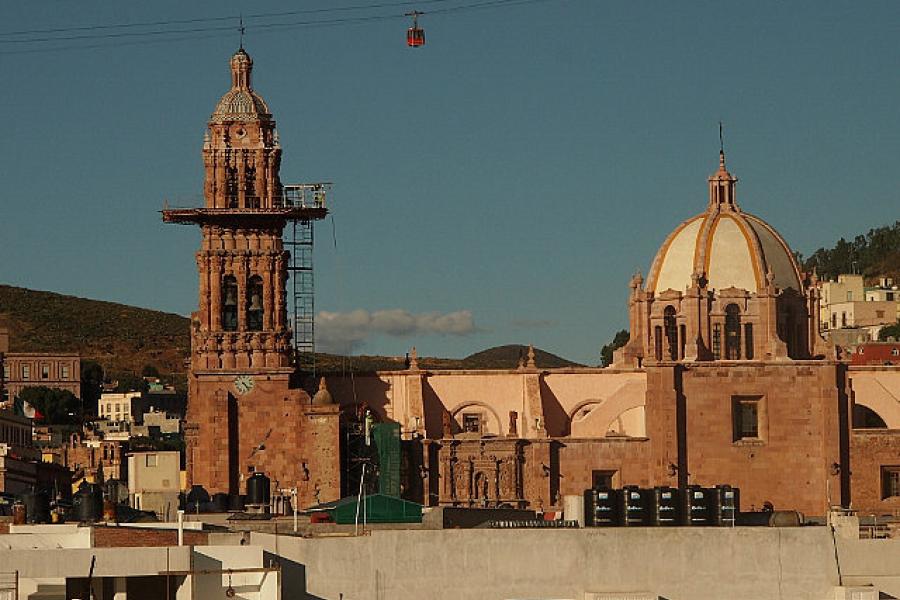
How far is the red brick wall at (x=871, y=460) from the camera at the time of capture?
119688mm

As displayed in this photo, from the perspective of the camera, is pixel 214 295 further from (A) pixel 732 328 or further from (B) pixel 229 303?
(A) pixel 732 328

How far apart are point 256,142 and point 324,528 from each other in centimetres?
5794

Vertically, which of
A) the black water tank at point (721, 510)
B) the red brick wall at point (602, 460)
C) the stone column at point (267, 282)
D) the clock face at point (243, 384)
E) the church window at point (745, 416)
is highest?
the stone column at point (267, 282)

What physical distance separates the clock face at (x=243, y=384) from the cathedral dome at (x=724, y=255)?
79.2 ft

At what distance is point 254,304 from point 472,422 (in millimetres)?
13187

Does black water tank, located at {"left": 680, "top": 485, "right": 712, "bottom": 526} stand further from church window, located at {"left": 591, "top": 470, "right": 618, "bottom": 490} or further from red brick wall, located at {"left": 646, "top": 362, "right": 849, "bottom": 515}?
church window, located at {"left": 591, "top": 470, "right": 618, "bottom": 490}

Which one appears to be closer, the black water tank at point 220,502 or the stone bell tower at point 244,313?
the black water tank at point 220,502

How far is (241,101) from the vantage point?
121250 mm

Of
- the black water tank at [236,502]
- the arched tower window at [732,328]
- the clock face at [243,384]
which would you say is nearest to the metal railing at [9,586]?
the black water tank at [236,502]

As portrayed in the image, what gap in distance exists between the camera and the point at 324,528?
64.8 meters

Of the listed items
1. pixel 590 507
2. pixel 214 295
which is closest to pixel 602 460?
pixel 214 295

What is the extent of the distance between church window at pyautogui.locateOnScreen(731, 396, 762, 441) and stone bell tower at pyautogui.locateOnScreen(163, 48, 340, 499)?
18911 millimetres

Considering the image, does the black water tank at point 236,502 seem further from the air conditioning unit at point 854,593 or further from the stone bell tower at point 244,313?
the air conditioning unit at point 854,593

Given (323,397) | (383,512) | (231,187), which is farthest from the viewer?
(231,187)
